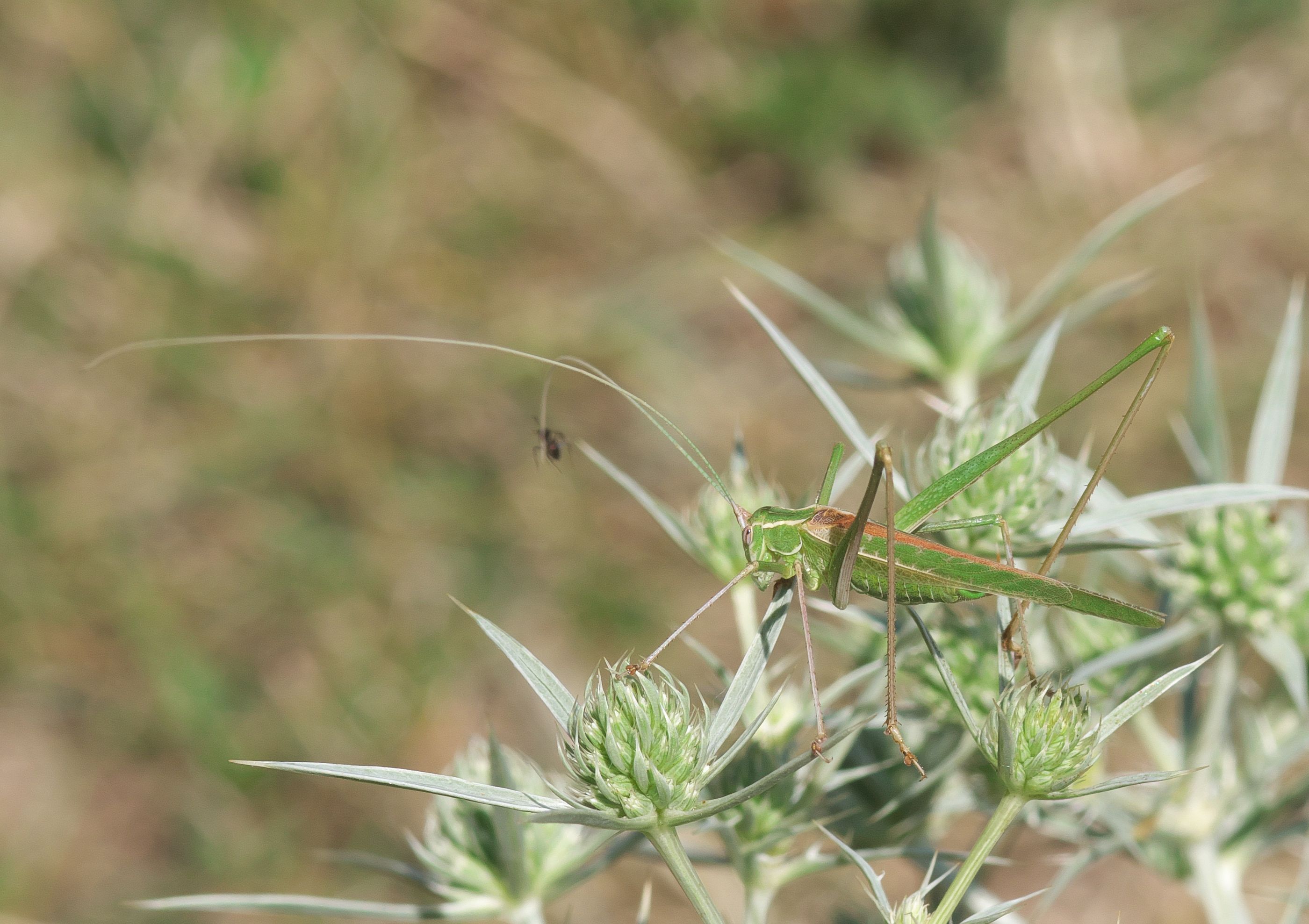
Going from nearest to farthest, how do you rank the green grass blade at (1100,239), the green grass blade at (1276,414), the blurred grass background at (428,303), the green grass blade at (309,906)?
the green grass blade at (309,906), the green grass blade at (1276,414), the green grass blade at (1100,239), the blurred grass background at (428,303)

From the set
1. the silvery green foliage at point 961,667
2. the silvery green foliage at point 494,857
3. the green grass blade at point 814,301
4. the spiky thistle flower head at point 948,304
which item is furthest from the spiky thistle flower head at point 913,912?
the spiky thistle flower head at point 948,304

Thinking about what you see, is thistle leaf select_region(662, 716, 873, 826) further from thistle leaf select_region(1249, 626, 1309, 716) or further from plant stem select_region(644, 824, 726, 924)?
thistle leaf select_region(1249, 626, 1309, 716)

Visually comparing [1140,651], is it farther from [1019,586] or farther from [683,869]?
[683,869]

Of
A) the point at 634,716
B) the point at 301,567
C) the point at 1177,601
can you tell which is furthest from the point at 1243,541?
the point at 301,567

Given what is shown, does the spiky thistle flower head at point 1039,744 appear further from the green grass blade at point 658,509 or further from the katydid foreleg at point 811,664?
the green grass blade at point 658,509

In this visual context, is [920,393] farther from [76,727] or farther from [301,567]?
[76,727]

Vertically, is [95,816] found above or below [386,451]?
below
